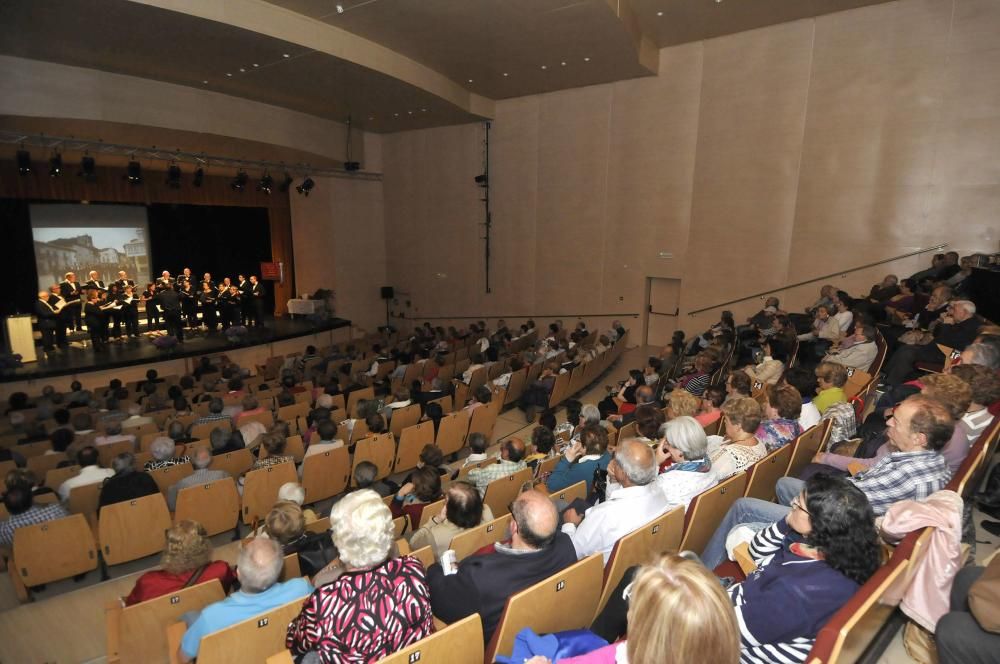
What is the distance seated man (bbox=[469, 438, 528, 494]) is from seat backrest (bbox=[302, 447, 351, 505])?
1.51m

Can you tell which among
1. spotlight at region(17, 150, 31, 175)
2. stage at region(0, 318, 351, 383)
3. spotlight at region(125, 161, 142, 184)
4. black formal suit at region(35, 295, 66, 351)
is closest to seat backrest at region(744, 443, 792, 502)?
stage at region(0, 318, 351, 383)

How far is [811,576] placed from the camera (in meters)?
1.73

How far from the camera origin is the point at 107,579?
14.1ft

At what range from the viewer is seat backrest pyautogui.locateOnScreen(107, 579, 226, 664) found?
2508mm

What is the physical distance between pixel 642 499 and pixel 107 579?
416 cm

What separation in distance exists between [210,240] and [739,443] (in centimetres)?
1640

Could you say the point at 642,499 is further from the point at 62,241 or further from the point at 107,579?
the point at 62,241

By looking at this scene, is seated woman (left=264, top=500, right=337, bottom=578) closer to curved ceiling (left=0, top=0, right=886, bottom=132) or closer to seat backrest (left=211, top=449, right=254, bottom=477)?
seat backrest (left=211, top=449, right=254, bottom=477)

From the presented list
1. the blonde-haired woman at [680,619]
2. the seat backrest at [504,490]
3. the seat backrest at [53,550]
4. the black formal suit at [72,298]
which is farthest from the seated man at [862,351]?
the black formal suit at [72,298]

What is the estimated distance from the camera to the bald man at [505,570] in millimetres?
2119

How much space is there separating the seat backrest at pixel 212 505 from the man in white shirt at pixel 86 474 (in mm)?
844

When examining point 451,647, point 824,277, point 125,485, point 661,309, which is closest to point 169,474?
point 125,485

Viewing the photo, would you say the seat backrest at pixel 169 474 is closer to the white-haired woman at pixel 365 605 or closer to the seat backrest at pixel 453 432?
the seat backrest at pixel 453 432

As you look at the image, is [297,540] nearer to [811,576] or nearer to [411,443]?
[811,576]
